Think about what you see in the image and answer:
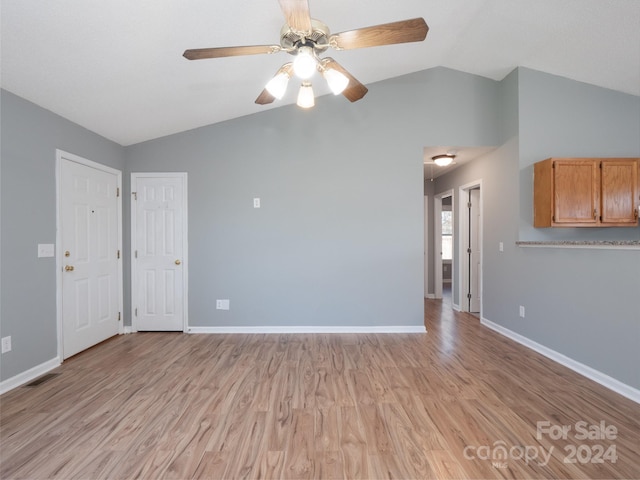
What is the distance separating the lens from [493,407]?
2037 mm

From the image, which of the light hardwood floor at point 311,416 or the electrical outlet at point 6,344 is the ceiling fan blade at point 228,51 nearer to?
the light hardwood floor at point 311,416

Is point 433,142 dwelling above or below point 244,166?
above

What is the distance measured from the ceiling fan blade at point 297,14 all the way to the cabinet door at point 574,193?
2.99m

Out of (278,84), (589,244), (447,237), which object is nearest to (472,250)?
(589,244)

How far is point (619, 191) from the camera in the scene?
118 inches

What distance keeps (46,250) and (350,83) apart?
122 inches

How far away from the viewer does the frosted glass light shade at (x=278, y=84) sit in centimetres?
194

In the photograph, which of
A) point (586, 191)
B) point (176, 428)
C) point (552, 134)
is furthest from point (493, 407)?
point (552, 134)

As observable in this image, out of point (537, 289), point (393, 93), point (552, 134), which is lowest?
point (537, 289)

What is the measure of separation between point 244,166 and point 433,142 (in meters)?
2.49

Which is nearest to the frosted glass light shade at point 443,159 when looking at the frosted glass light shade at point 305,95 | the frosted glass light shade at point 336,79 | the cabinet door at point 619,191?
the cabinet door at point 619,191

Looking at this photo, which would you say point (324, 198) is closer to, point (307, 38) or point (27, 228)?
point (307, 38)

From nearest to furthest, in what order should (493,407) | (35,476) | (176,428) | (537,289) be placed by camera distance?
(35,476)
(176,428)
(493,407)
(537,289)

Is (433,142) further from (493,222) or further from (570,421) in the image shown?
(570,421)
